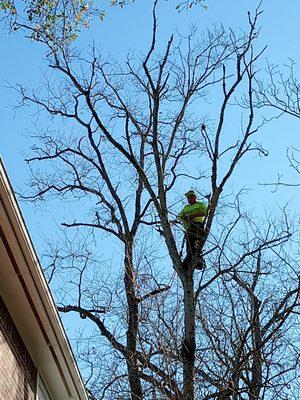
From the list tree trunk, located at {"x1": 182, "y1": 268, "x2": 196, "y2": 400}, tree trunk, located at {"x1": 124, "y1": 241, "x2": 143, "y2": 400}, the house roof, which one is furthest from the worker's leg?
the house roof

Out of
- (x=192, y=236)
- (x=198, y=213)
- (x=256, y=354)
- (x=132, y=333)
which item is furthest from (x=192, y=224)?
(x=256, y=354)

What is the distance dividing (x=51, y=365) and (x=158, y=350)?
351 centimetres

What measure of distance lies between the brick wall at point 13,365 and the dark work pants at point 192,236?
4824mm

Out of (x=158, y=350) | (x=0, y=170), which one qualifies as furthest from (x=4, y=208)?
(x=158, y=350)

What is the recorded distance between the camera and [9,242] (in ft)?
20.9

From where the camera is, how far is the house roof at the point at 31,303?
244 inches

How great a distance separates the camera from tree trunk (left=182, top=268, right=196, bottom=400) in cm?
1094

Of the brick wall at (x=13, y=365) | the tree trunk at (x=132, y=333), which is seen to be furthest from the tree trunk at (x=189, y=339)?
the brick wall at (x=13, y=365)

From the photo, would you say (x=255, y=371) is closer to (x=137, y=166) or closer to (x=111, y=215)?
(x=137, y=166)

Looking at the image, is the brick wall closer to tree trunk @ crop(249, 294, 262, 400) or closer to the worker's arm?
tree trunk @ crop(249, 294, 262, 400)

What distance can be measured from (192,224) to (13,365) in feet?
20.1

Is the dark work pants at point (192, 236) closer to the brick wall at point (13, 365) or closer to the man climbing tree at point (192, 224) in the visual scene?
the man climbing tree at point (192, 224)

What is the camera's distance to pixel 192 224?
12.8 m

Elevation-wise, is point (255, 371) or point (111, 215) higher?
point (111, 215)
